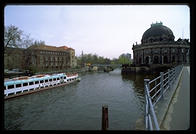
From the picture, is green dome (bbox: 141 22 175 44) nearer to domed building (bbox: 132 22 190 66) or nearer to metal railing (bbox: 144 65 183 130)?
domed building (bbox: 132 22 190 66)

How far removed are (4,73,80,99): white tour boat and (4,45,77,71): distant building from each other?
265 inches

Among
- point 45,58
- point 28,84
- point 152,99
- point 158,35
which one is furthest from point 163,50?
point 45,58

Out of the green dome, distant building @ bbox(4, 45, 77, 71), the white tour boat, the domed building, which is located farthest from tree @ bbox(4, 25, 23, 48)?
the green dome

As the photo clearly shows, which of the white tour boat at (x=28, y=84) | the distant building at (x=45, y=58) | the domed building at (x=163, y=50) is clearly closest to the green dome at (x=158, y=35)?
the domed building at (x=163, y=50)

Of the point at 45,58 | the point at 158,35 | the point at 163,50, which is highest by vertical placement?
the point at 158,35

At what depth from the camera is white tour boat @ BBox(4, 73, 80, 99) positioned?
1162 cm

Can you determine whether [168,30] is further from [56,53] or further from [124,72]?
[56,53]

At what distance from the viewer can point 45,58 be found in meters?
42.7

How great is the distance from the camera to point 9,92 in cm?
1148

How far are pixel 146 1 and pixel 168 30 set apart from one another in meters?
50.6

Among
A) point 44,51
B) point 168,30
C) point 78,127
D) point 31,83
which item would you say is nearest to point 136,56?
point 168,30

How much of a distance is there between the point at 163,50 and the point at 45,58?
4061cm

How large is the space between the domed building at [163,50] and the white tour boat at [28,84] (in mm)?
27248

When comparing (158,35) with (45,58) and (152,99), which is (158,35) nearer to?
(45,58)
